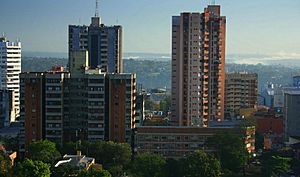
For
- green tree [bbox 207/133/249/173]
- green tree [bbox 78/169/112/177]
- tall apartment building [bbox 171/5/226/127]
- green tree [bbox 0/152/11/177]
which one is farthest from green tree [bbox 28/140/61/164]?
tall apartment building [bbox 171/5/226/127]

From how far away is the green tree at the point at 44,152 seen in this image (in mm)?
11367

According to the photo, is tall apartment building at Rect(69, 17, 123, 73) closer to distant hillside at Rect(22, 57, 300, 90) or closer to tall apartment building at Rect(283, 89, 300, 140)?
tall apartment building at Rect(283, 89, 300, 140)

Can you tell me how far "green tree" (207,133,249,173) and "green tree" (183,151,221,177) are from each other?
105 centimetres

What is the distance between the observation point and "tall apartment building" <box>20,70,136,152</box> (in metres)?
13.3

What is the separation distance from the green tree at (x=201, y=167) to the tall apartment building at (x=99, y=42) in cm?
876

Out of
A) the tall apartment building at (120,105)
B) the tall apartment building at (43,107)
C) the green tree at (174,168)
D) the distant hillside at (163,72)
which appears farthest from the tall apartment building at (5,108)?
the distant hillside at (163,72)

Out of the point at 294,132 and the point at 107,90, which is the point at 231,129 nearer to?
the point at 107,90

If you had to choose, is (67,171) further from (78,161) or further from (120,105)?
(120,105)

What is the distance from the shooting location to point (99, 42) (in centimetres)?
1984

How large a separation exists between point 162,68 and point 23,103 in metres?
31.1

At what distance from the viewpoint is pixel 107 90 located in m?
13.4

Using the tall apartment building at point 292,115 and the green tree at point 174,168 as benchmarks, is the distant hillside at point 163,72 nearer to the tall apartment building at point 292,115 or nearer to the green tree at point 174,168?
the tall apartment building at point 292,115

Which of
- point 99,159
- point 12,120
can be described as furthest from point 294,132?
point 12,120

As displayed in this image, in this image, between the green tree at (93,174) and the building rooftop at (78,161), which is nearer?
the green tree at (93,174)
